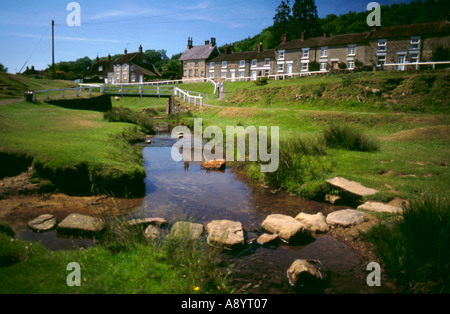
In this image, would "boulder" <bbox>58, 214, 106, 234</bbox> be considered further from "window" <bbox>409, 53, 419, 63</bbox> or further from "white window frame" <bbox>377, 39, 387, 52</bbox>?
"white window frame" <bbox>377, 39, 387, 52</bbox>

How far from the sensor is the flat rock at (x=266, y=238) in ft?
23.7

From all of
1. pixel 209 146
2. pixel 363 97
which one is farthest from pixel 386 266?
pixel 363 97

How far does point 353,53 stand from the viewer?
54.4m

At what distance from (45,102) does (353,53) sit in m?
49.7

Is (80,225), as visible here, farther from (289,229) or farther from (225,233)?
(289,229)

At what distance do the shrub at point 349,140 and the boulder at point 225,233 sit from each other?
849 centimetres

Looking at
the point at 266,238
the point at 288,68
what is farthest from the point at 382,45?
the point at 266,238

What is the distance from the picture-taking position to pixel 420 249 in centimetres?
538

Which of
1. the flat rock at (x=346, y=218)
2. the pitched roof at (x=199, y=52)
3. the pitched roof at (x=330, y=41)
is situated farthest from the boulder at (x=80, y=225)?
the pitched roof at (x=199, y=52)

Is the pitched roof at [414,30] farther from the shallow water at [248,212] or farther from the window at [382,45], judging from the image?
the shallow water at [248,212]

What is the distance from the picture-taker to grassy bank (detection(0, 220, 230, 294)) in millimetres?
4586

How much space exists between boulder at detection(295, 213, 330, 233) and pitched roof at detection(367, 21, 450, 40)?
1988 inches

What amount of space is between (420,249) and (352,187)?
4.37 meters

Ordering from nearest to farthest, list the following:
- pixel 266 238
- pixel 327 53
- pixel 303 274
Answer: pixel 303 274 → pixel 266 238 → pixel 327 53
